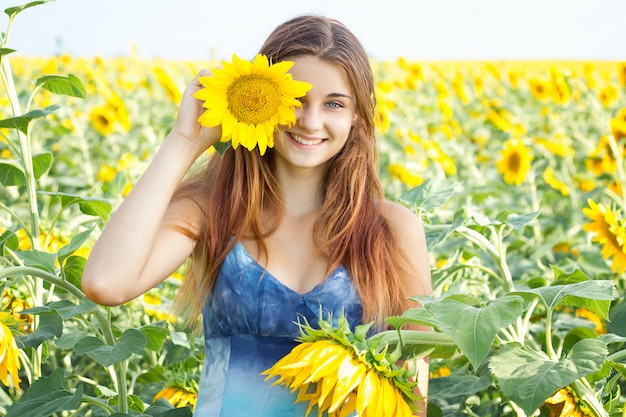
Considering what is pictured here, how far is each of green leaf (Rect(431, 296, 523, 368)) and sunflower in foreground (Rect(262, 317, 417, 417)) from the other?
0.07 meters

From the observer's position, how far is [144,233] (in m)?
1.38

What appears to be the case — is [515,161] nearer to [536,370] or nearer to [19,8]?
[19,8]

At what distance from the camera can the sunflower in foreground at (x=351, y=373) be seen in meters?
1.01

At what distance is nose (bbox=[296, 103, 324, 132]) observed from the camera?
1.52 meters

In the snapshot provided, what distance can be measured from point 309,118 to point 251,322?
367 mm

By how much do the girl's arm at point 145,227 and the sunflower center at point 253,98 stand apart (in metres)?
0.09

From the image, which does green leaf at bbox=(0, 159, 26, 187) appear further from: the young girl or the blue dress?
the blue dress

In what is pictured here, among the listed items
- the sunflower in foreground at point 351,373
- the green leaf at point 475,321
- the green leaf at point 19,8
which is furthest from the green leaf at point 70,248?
the green leaf at point 475,321

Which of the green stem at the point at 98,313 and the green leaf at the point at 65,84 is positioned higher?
the green leaf at the point at 65,84

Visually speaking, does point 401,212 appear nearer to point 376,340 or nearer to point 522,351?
point 522,351

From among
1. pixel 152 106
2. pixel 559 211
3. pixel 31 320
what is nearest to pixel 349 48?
pixel 31 320

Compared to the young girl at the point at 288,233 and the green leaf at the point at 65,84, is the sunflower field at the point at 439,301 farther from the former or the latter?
the young girl at the point at 288,233

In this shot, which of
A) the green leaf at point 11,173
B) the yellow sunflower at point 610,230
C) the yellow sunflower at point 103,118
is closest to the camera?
the green leaf at point 11,173

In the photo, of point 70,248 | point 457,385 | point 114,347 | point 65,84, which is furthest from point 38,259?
point 457,385
